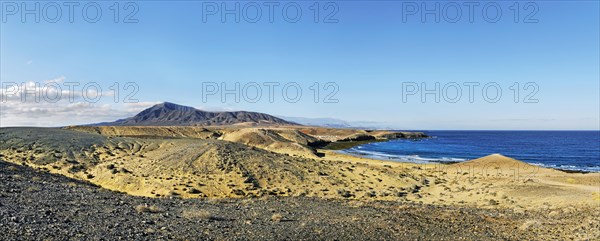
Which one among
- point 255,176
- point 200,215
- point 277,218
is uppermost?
point 200,215

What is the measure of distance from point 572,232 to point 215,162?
2891 cm

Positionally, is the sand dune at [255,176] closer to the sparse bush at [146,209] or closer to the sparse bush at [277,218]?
the sparse bush at [146,209]

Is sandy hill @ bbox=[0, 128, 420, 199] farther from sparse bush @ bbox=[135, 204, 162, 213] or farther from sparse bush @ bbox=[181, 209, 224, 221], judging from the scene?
sparse bush @ bbox=[181, 209, 224, 221]

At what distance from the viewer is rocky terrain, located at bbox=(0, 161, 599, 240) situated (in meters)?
14.2

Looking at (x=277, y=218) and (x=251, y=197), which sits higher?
(x=277, y=218)

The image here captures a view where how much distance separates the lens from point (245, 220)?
59.0ft

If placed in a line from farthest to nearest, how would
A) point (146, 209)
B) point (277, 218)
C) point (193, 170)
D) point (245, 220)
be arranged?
point (193, 170) < point (277, 218) < point (146, 209) < point (245, 220)

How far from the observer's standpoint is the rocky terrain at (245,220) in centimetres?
1416

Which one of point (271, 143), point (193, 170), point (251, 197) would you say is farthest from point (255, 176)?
point (271, 143)

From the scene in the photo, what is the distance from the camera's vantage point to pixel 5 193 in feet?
60.1

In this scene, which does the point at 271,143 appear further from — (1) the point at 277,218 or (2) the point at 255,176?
(1) the point at 277,218

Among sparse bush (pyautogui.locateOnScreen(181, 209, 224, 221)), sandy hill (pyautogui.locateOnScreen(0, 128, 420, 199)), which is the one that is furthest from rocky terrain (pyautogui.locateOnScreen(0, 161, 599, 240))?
sandy hill (pyautogui.locateOnScreen(0, 128, 420, 199))

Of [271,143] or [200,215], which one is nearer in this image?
[200,215]

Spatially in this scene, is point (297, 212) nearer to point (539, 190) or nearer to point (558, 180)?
point (539, 190)
